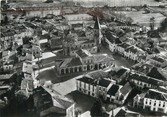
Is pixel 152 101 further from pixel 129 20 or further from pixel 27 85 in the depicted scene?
pixel 129 20

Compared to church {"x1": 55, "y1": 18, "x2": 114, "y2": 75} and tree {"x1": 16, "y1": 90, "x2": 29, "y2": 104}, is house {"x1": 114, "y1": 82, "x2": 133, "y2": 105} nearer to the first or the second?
church {"x1": 55, "y1": 18, "x2": 114, "y2": 75}

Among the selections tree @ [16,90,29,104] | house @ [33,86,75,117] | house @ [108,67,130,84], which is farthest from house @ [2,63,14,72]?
house @ [108,67,130,84]

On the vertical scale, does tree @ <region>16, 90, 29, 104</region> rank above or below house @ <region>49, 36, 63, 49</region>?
below

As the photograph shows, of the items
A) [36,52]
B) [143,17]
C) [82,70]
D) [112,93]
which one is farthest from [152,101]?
[143,17]

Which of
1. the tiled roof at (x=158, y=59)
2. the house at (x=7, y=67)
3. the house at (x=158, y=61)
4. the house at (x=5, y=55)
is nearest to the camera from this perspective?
the house at (x=7, y=67)

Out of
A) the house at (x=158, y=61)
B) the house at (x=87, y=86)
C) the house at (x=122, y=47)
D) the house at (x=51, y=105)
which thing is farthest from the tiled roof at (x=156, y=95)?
the house at (x=122, y=47)

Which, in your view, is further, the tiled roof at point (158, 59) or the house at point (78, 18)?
the house at point (78, 18)

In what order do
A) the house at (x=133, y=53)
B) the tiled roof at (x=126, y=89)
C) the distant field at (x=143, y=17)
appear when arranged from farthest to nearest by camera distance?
the distant field at (x=143, y=17) → the house at (x=133, y=53) → the tiled roof at (x=126, y=89)

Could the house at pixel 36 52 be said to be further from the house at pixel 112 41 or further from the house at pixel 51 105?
the house at pixel 51 105

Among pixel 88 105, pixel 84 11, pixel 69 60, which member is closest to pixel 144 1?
pixel 84 11
